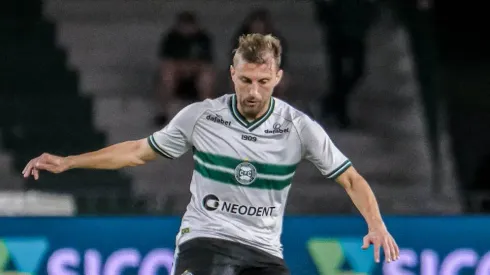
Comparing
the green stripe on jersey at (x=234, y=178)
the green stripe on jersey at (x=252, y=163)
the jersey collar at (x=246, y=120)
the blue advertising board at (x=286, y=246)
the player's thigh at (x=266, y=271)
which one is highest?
the jersey collar at (x=246, y=120)

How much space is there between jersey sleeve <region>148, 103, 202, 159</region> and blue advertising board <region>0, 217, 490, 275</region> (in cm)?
163

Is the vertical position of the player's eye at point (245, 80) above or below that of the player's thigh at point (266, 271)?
above

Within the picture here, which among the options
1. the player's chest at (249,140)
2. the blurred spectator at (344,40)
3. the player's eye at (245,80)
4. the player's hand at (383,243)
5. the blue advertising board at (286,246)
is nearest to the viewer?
the player's hand at (383,243)

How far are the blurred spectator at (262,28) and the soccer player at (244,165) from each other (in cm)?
343

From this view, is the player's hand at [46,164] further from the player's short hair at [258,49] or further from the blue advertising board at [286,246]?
the blue advertising board at [286,246]

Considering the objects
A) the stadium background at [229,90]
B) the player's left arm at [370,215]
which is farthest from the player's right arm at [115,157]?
the stadium background at [229,90]

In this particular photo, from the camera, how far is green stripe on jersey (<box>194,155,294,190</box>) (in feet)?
13.5

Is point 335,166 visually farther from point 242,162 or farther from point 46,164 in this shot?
point 46,164

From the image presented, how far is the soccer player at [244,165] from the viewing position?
4047mm

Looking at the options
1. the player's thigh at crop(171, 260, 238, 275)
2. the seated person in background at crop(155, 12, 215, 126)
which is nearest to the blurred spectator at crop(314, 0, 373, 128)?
the seated person in background at crop(155, 12, 215, 126)

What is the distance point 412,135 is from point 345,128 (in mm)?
518

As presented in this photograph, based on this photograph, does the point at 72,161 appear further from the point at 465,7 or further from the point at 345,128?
the point at 465,7

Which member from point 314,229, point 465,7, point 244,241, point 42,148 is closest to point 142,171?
point 42,148

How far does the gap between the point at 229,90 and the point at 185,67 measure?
0.38m
